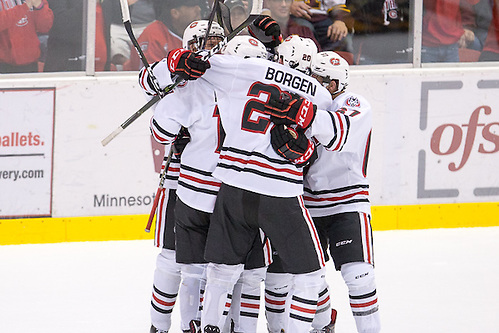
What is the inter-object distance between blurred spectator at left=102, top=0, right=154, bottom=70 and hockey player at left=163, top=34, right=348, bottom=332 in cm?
217

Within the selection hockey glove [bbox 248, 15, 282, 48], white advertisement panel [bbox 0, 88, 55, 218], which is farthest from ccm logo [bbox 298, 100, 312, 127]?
white advertisement panel [bbox 0, 88, 55, 218]

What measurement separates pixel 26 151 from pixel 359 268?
7.49ft

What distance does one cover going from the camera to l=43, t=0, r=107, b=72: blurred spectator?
502 cm

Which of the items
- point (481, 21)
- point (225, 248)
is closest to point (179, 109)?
point (225, 248)

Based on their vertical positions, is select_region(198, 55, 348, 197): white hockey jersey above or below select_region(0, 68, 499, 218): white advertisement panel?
above

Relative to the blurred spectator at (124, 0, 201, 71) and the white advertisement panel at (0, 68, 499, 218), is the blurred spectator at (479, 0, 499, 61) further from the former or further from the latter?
the blurred spectator at (124, 0, 201, 71)

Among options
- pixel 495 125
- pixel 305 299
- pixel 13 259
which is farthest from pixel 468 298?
pixel 13 259

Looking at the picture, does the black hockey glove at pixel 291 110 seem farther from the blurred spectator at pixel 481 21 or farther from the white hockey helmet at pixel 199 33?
the blurred spectator at pixel 481 21

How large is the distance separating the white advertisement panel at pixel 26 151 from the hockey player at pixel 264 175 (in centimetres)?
202

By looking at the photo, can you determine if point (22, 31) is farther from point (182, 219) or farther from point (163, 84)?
point (182, 219)

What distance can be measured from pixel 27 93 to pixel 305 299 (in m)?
2.41

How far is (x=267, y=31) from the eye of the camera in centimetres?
322

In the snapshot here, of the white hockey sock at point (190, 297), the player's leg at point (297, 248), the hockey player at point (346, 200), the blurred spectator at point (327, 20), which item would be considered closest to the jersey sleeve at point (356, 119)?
the hockey player at point (346, 200)

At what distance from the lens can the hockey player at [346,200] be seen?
319 centimetres
